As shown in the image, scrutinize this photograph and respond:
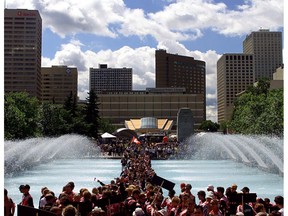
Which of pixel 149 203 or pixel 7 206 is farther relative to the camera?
pixel 149 203

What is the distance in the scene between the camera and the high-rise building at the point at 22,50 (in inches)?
7229

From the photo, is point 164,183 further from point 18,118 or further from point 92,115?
point 92,115

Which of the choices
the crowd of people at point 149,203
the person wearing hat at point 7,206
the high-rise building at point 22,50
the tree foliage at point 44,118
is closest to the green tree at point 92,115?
the tree foliage at point 44,118

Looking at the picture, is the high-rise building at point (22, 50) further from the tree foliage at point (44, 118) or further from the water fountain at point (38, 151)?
the water fountain at point (38, 151)

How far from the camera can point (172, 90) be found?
598 feet

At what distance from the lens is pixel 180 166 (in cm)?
3988

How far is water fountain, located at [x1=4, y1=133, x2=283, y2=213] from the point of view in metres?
25.0

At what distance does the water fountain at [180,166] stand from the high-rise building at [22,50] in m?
125

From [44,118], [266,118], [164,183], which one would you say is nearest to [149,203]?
[164,183]

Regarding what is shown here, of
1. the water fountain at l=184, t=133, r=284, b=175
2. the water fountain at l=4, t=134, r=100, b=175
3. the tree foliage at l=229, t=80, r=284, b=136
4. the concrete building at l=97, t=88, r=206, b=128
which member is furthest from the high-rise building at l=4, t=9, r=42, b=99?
the water fountain at l=184, t=133, r=284, b=175

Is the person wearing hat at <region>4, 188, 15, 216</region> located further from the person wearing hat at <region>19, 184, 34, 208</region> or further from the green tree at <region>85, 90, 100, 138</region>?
the green tree at <region>85, 90, 100, 138</region>

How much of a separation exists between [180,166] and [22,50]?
159058mm
